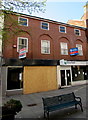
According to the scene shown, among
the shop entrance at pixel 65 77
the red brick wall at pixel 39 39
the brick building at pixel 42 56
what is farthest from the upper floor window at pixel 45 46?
the shop entrance at pixel 65 77

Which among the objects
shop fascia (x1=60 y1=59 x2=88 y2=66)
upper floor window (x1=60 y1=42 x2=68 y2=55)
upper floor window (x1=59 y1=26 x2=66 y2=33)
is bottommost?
shop fascia (x1=60 y1=59 x2=88 y2=66)

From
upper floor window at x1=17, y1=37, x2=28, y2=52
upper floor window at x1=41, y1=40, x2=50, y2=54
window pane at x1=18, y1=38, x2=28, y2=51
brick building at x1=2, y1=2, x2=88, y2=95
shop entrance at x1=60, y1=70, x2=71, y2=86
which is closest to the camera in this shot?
brick building at x1=2, y1=2, x2=88, y2=95

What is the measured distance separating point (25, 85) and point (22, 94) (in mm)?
955

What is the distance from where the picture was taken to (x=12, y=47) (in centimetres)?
1120

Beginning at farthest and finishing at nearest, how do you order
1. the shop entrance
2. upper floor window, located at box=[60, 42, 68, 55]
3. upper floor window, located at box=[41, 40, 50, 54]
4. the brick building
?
upper floor window, located at box=[60, 42, 68, 55] → the shop entrance → upper floor window, located at box=[41, 40, 50, 54] → the brick building

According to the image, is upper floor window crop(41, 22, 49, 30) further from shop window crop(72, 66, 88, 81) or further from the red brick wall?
shop window crop(72, 66, 88, 81)

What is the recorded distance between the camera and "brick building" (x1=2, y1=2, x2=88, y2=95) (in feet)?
35.2

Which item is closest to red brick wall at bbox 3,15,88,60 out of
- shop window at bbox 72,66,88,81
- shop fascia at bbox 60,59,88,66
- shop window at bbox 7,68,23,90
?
shop fascia at bbox 60,59,88,66

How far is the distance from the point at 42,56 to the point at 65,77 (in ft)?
13.8

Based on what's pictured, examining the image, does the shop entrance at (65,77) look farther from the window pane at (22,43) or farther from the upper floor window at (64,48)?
the window pane at (22,43)

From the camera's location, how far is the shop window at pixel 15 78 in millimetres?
10501

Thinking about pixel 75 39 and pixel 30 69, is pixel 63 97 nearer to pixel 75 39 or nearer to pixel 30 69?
pixel 30 69

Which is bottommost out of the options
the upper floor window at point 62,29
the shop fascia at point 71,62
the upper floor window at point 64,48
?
the shop fascia at point 71,62

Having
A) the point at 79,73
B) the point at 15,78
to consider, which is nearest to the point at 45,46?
the point at 15,78
